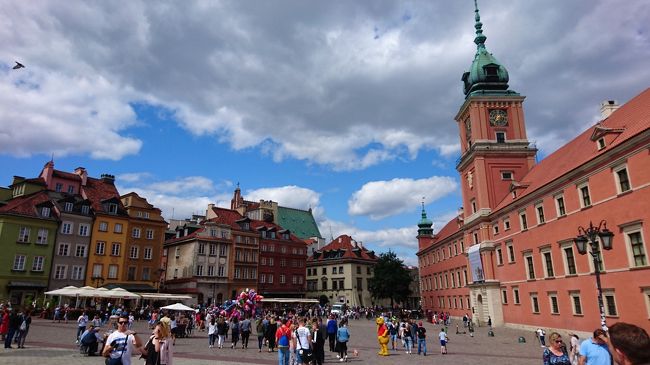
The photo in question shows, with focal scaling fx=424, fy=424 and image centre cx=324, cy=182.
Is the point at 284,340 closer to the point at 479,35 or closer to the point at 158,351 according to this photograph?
the point at 158,351

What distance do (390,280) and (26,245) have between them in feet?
160

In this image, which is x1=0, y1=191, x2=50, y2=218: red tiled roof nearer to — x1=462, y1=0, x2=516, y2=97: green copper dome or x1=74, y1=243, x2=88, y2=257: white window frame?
x1=74, y1=243, x2=88, y2=257: white window frame

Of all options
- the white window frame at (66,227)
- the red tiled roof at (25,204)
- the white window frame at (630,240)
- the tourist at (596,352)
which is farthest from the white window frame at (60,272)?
the white window frame at (630,240)

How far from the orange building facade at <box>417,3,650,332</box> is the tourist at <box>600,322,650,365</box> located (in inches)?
984

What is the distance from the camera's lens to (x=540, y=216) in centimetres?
3528

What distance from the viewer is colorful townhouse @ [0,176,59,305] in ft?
138

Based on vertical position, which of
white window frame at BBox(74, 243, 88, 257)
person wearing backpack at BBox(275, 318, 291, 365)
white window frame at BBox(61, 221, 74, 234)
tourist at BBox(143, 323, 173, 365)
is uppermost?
white window frame at BBox(61, 221, 74, 234)

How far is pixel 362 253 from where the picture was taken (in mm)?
82625

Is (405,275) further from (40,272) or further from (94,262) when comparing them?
(40,272)

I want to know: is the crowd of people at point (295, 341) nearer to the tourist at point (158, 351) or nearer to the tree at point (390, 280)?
the tourist at point (158, 351)

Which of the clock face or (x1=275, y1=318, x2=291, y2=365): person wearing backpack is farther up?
the clock face

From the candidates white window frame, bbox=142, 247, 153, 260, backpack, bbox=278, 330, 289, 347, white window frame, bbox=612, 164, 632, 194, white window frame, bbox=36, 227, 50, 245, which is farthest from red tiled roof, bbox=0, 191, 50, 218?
white window frame, bbox=612, 164, 632, 194

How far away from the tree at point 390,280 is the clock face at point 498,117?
30.0m

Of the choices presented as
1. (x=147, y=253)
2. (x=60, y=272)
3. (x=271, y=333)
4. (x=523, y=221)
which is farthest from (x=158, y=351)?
(x=147, y=253)
